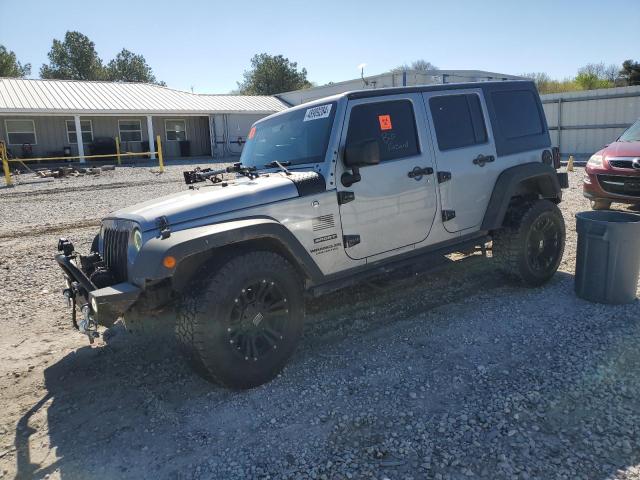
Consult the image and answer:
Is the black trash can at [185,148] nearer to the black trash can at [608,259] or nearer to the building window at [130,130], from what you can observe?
the building window at [130,130]

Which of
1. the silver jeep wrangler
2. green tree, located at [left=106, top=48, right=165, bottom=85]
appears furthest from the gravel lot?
green tree, located at [left=106, top=48, right=165, bottom=85]

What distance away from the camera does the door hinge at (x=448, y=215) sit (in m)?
4.59

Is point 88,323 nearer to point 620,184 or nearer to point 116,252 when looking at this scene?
point 116,252

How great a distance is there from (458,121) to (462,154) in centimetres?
35

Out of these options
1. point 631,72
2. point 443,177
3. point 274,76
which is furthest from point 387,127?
point 274,76

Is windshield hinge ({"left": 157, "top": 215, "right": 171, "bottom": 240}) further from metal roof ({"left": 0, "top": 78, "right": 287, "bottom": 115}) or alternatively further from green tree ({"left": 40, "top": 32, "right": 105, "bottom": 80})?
green tree ({"left": 40, "top": 32, "right": 105, "bottom": 80})

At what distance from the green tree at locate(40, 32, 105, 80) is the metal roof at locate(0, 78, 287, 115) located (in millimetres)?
31624

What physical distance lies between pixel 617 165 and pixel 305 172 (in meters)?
7.09

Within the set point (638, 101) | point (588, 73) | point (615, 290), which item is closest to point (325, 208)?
point (615, 290)

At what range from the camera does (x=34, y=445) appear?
2930mm

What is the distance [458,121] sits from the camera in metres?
4.76

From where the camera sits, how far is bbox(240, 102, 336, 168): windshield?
3994 mm

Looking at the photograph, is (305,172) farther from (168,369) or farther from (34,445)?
(34,445)

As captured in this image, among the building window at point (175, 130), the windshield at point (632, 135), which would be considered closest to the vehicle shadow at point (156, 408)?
the windshield at point (632, 135)
